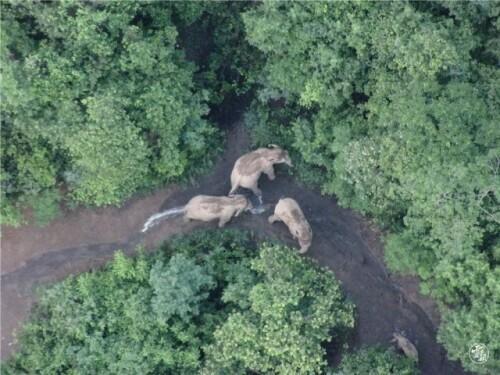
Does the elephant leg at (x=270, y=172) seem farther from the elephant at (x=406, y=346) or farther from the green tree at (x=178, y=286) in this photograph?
the elephant at (x=406, y=346)

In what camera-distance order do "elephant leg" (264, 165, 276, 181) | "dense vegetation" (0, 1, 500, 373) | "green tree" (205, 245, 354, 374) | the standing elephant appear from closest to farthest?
1. "dense vegetation" (0, 1, 500, 373)
2. "green tree" (205, 245, 354, 374)
3. the standing elephant
4. "elephant leg" (264, 165, 276, 181)

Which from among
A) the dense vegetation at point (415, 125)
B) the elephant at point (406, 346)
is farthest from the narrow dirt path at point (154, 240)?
the dense vegetation at point (415, 125)

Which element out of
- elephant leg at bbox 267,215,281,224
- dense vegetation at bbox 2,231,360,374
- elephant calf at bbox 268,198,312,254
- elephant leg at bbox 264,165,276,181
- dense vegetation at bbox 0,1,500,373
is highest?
dense vegetation at bbox 0,1,500,373

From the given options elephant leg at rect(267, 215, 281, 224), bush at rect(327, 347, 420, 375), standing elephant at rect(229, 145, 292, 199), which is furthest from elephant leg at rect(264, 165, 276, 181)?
bush at rect(327, 347, 420, 375)

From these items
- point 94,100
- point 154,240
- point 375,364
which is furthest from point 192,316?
point 94,100

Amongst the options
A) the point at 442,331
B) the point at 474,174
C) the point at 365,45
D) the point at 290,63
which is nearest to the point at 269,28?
the point at 290,63

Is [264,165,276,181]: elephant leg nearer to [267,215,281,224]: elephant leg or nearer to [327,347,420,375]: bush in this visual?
[267,215,281,224]: elephant leg

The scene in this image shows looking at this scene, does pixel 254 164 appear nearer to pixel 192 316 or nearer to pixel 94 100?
pixel 192 316
